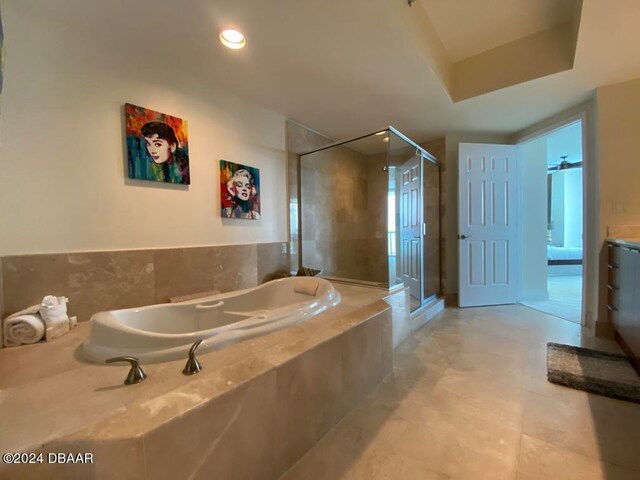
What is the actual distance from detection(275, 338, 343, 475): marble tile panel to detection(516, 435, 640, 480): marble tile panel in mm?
748

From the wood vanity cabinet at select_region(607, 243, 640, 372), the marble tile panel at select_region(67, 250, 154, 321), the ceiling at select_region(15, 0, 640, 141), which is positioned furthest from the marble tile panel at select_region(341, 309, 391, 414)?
the ceiling at select_region(15, 0, 640, 141)

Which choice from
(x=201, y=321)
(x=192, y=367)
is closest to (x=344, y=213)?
(x=201, y=321)

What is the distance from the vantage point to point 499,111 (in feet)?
9.04

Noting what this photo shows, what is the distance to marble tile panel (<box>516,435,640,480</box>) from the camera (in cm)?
100

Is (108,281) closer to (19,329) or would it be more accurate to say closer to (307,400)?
(19,329)

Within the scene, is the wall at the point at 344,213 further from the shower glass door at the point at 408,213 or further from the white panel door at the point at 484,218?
the white panel door at the point at 484,218

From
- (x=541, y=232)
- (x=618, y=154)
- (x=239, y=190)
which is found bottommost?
(x=541, y=232)

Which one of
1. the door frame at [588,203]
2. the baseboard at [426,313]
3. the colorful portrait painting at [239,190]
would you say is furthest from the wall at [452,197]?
the colorful portrait painting at [239,190]

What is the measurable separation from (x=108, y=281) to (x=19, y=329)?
0.42 m

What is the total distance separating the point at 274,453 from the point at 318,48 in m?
2.17

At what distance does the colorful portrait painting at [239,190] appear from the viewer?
2.19m

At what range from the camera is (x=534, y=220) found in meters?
3.50

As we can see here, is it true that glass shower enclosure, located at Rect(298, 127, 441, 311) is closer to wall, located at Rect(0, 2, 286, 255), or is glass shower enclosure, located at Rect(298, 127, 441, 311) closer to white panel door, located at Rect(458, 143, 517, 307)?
white panel door, located at Rect(458, 143, 517, 307)

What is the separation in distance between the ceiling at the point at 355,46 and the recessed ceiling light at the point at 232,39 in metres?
0.04
